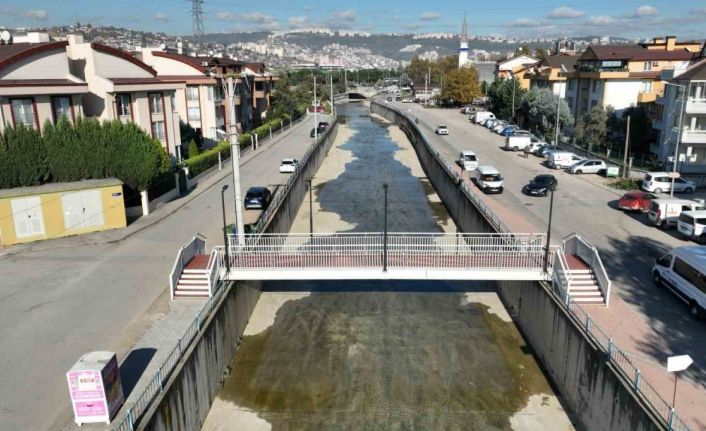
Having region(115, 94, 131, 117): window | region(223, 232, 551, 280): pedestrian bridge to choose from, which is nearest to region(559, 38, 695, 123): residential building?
region(223, 232, 551, 280): pedestrian bridge

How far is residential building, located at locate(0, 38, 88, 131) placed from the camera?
3331 centimetres

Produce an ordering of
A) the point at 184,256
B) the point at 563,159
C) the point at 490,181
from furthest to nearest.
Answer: the point at 563,159 → the point at 490,181 → the point at 184,256

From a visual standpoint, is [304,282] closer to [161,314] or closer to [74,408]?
[161,314]

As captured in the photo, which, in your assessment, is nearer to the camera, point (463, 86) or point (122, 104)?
point (122, 104)

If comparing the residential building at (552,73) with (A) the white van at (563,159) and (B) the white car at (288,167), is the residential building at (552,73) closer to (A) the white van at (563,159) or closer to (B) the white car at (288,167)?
(A) the white van at (563,159)

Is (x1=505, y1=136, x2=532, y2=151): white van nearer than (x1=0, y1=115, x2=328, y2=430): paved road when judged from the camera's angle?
No

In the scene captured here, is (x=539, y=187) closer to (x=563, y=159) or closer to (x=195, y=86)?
(x=563, y=159)

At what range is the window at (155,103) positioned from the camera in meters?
43.9

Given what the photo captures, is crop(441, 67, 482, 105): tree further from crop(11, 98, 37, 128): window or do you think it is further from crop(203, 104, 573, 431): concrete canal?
crop(11, 98, 37, 128): window

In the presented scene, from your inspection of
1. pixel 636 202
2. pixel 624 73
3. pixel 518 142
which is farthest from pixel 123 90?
pixel 624 73

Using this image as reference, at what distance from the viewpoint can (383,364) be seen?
2131 cm

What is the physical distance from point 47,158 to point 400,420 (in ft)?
85.8

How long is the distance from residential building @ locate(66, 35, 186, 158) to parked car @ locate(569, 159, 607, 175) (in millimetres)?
34945

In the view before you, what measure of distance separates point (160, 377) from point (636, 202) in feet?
103
